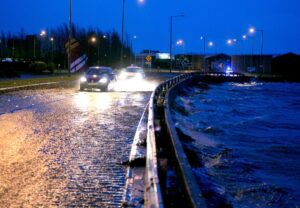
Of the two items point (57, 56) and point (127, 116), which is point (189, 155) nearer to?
point (127, 116)

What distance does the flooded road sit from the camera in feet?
27.2

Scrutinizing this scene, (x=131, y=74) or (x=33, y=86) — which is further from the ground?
(x=131, y=74)

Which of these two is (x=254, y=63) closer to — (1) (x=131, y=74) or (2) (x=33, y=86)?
(1) (x=131, y=74)

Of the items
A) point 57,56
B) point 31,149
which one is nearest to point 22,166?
point 31,149

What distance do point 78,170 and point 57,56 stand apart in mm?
87950

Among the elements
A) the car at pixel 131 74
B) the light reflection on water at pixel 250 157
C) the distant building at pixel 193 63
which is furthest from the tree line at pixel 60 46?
the light reflection on water at pixel 250 157

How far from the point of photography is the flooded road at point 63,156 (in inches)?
326

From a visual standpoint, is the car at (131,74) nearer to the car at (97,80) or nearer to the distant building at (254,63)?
the car at (97,80)

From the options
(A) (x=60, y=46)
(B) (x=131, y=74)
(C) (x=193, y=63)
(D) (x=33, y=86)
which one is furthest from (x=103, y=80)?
(C) (x=193, y=63)

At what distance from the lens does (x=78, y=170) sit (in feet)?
33.7

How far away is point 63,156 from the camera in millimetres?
11719

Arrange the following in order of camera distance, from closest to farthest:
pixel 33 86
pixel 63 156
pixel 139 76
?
pixel 63 156 < pixel 33 86 < pixel 139 76

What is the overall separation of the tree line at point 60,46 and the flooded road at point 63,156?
2877 inches

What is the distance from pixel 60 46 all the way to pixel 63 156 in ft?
313
